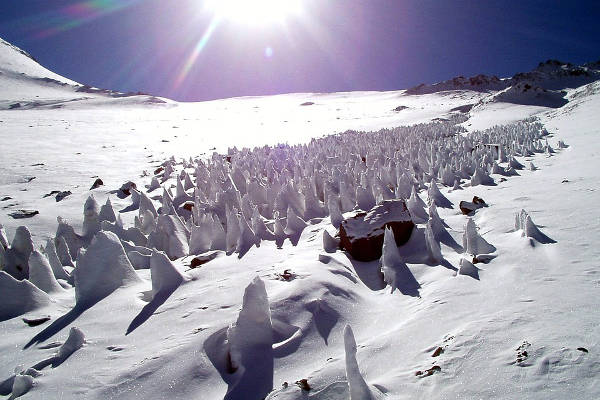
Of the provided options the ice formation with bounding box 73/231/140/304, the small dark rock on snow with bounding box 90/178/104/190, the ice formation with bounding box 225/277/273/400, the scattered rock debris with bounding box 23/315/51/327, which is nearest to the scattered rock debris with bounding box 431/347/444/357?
the ice formation with bounding box 225/277/273/400

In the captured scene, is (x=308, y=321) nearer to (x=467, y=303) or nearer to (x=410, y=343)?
(x=410, y=343)

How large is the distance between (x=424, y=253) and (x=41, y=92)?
2351 inches

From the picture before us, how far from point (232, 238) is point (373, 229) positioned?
2021mm

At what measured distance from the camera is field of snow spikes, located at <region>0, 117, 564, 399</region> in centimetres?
283

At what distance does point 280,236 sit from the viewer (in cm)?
559

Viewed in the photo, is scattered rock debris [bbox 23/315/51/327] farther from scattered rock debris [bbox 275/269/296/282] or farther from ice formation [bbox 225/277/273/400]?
scattered rock debris [bbox 275/269/296/282]

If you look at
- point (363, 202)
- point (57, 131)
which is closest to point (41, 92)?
point (57, 131)

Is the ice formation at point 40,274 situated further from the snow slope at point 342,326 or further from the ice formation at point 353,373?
the ice formation at point 353,373

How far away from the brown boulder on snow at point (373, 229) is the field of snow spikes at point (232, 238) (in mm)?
195

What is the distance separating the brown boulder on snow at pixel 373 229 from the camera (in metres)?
4.50

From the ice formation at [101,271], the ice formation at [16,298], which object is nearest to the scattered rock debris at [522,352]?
the ice formation at [101,271]

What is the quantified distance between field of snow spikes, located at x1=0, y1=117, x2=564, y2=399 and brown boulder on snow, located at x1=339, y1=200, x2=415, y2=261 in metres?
0.20

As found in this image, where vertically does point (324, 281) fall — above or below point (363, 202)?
below

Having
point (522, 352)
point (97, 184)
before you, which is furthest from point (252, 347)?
point (97, 184)
